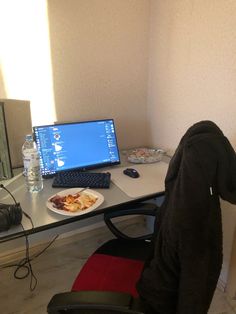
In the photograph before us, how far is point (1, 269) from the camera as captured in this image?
1713 millimetres

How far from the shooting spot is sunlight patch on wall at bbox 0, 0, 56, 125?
135cm

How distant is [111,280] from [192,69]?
47.0 inches

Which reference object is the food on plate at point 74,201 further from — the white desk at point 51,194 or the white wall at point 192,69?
the white wall at point 192,69

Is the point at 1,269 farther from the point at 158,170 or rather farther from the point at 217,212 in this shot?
the point at 217,212

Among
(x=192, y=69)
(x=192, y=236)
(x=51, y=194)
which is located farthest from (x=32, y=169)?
(x=192, y=69)

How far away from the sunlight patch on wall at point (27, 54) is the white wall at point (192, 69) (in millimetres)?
729

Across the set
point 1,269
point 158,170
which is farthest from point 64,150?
point 1,269

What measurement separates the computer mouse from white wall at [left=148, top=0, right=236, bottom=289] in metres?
0.42

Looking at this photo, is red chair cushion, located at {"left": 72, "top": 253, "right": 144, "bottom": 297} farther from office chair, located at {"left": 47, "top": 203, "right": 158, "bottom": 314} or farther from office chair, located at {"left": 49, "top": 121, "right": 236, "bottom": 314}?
office chair, located at {"left": 49, "top": 121, "right": 236, "bottom": 314}

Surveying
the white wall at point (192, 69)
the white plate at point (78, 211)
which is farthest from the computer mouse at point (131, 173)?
the white wall at point (192, 69)

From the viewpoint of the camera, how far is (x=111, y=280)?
1055 millimetres

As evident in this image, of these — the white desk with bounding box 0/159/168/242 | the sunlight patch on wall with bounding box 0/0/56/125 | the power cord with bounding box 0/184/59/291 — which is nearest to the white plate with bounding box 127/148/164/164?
the white desk with bounding box 0/159/168/242

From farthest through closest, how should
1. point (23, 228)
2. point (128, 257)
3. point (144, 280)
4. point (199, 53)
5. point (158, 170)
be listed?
point (158, 170), point (199, 53), point (128, 257), point (23, 228), point (144, 280)

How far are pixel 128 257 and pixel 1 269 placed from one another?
3.45ft
